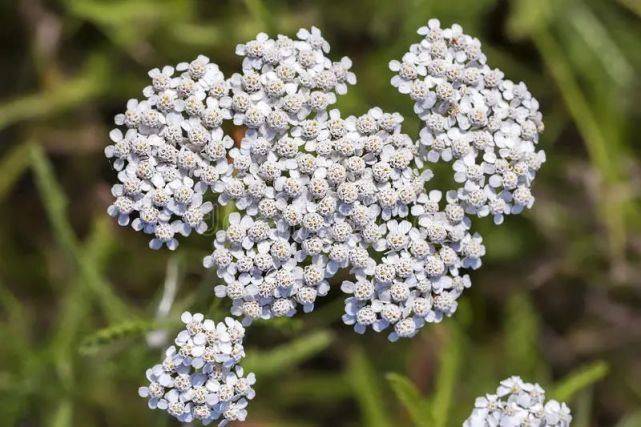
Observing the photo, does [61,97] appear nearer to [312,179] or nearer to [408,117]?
[408,117]

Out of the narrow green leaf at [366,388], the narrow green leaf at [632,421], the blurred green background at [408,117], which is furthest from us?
the blurred green background at [408,117]

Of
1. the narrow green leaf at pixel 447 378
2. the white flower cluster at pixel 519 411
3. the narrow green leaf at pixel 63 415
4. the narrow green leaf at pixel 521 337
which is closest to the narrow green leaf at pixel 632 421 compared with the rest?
the narrow green leaf at pixel 521 337

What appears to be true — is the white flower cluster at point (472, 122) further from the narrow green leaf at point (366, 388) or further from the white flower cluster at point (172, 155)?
the narrow green leaf at point (366, 388)

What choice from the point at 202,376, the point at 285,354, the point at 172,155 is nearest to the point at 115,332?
the point at 202,376

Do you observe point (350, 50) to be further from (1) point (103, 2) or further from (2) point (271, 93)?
(2) point (271, 93)

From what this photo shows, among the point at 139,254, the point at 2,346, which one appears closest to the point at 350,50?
the point at 139,254

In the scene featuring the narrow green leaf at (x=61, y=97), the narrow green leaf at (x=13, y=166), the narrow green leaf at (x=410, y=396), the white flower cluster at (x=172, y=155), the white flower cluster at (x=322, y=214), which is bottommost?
the narrow green leaf at (x=410, y=396)
